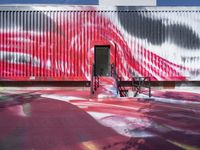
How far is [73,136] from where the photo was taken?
7.98 m

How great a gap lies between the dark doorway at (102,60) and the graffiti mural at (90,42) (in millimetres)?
374

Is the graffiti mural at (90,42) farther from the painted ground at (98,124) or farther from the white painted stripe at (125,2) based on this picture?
the white painted stripe at (125,2)

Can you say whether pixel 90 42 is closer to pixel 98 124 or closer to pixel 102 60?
pixel 102 60

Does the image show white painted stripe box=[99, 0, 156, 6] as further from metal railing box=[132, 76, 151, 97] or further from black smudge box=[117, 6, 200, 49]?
metal railing box=[132, 76, 151, 97]

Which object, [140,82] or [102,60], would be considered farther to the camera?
[102,60]

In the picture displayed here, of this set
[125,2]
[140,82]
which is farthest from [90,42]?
[125,2]

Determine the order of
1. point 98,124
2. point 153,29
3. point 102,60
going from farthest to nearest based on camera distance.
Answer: point 102,60 < point 153,29 < point 98,124

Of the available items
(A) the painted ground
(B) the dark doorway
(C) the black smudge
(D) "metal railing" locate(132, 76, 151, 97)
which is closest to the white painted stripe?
(C) the black smudge

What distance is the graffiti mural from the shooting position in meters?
18.7

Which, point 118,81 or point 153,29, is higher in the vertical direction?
point 153,29

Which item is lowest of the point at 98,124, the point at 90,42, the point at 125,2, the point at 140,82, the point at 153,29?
the point at 98,124

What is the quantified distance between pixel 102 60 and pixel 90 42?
1.21 m

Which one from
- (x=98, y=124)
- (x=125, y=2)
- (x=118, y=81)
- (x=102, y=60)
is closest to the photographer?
(x=98, y=124)

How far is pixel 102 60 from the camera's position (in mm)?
19359
